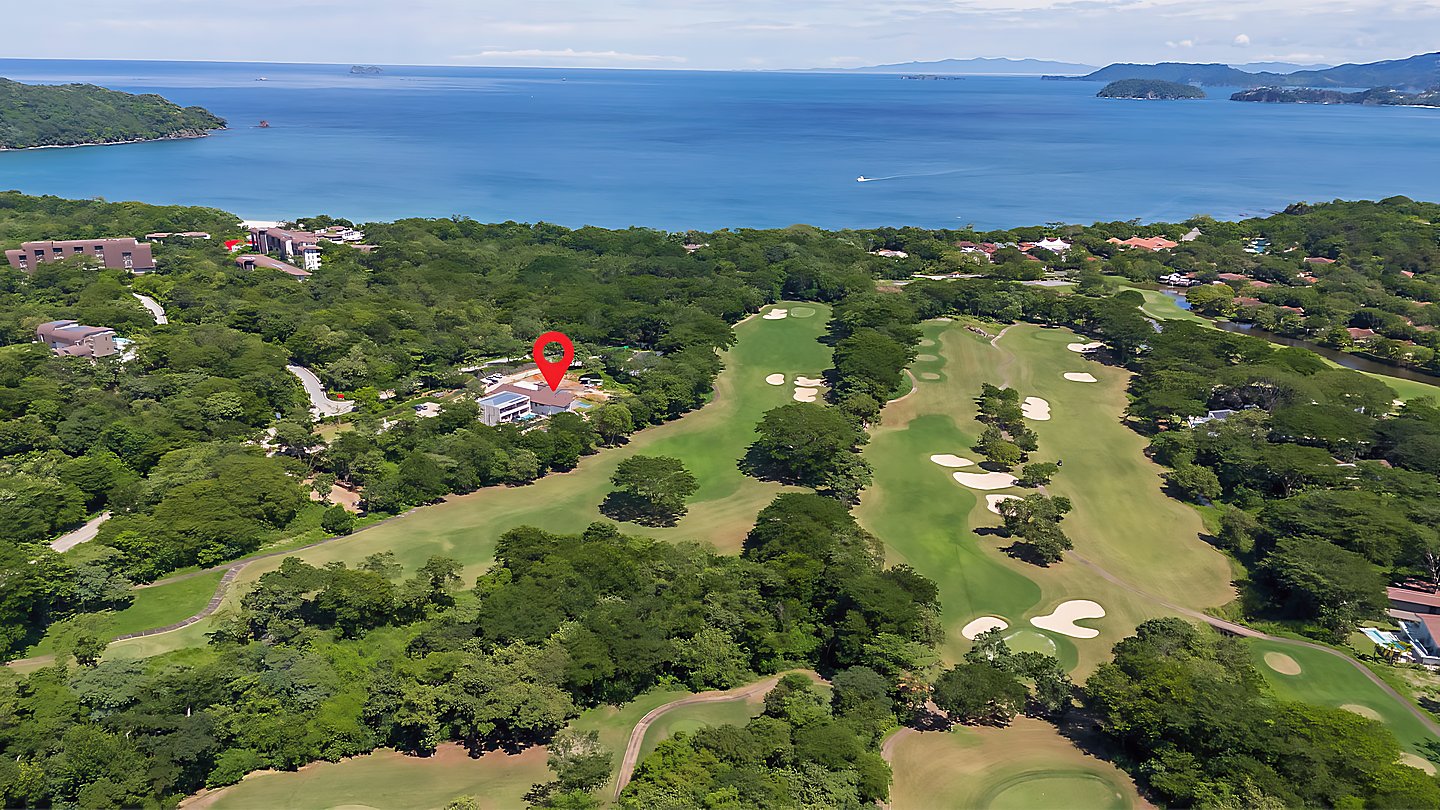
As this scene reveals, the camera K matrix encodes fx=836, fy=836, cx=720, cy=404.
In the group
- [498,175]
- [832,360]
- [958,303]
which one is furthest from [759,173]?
[832,360]

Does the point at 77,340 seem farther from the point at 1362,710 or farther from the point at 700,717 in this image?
the point at 1362,710

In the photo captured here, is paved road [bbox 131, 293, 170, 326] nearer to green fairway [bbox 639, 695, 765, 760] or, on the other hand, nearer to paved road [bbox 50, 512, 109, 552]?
paved road [bbox 50, 512, 109, 552]

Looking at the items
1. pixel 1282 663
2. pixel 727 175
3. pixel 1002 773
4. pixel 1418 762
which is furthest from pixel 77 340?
pixel 727 175

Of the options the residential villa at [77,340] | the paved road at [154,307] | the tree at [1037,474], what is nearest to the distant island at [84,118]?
the paved road at [154,307]

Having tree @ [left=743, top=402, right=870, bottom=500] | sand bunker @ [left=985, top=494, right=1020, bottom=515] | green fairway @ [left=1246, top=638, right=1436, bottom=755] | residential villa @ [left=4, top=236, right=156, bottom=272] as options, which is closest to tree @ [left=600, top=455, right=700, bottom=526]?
tree @ [left=743, top=402, right=870, bottom=500]

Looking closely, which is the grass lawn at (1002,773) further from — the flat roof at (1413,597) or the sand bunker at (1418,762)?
the flat roof at (1413,597)

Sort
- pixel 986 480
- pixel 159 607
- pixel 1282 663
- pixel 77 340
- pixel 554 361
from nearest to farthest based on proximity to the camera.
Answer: pixel 1282 663, pixel 159 607, pixel 986 480, pixel 77 340, pixel 554 361

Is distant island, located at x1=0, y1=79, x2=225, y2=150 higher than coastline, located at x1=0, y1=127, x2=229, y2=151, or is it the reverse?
distant island, located at x1=0, y1=79, x2=225, y2=150
